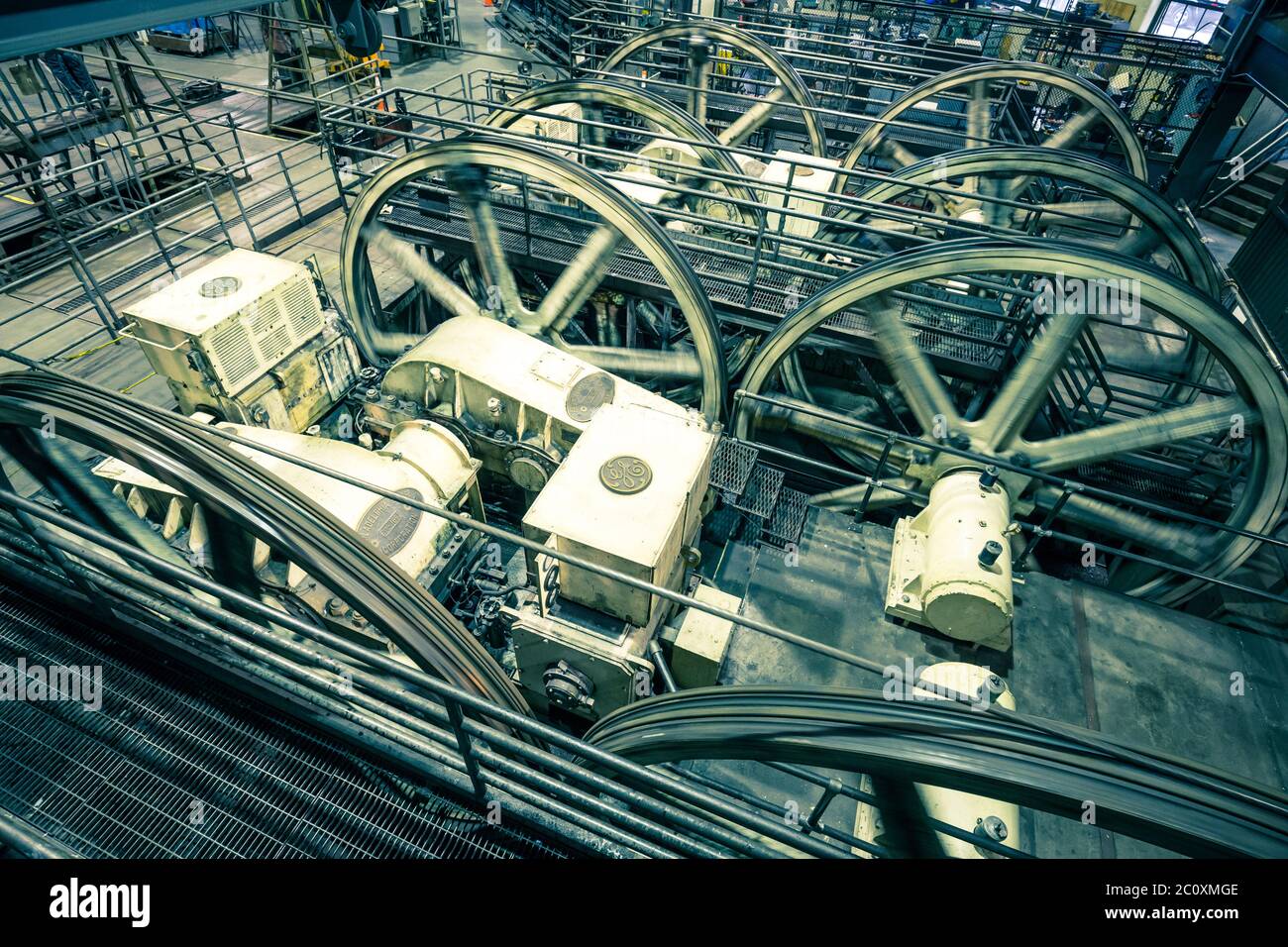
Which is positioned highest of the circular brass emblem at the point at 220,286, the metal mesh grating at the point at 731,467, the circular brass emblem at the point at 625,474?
the circular brass emblem at the point at 220,286

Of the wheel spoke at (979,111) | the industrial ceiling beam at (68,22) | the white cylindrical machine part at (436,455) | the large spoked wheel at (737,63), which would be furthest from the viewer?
the large spoked wheel at (737,63)

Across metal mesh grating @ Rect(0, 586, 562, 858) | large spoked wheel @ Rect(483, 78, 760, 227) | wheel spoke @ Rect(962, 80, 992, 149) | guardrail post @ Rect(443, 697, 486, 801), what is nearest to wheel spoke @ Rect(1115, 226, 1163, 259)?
wheel spoke @ Rect(962, 80, 992, 149)

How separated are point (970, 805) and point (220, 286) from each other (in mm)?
7354

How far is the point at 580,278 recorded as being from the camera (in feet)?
21.4

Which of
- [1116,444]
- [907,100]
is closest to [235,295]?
[1116,444]

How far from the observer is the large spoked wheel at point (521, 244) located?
589 cm

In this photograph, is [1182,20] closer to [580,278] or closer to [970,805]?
[580,278]

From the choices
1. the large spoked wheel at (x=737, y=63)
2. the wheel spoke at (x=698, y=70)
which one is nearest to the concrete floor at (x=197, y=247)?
the large spoked wheel at (x=737, y=63)

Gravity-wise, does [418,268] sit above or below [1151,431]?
above

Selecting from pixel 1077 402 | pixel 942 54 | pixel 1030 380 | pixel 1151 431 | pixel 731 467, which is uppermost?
pixel 942 54

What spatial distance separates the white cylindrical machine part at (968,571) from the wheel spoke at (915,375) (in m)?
1.00

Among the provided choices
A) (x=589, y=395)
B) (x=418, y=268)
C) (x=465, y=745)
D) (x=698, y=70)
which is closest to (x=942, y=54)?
(x=698, y=70)

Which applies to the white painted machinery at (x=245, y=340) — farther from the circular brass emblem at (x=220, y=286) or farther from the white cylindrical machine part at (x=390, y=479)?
the white cylindrical machine part at (x=390, y=479)

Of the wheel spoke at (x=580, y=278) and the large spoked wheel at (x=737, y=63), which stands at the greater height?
the large spoked wheel at (x=737, y=63)
